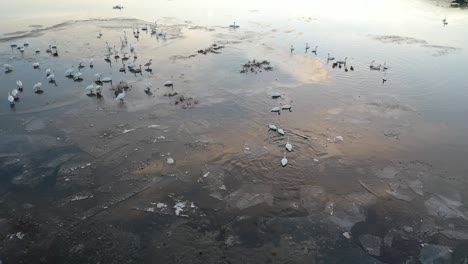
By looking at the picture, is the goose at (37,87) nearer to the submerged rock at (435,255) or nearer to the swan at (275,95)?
the swan at (275,95)

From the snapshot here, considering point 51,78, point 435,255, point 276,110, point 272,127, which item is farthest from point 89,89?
point 435,255

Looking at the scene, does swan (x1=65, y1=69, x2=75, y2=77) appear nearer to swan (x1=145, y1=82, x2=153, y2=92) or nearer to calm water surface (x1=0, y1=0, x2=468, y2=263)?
calm water surface (x1=0, y1=0, x2=468, y2=263)

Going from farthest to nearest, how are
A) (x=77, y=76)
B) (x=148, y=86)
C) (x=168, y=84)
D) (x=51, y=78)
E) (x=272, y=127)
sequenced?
(x=77, y=76) < (x=51, y=78) < (x=168, y=84) < (x=148, y=86) < (x=272, y=127)

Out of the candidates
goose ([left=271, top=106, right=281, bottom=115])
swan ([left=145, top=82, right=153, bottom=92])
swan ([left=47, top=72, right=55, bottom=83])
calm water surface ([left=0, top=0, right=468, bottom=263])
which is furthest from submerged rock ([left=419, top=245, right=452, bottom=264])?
swan ([left=47, top=72, right=55, bottom=83])

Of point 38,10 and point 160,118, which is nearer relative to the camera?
point 160,118

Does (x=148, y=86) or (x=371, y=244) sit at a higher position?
(x=148, y=86)

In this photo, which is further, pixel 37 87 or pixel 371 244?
pixel 37 87

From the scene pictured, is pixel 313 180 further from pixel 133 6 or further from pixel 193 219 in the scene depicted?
pixel 133 6

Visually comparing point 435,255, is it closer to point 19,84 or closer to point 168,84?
point 168,84

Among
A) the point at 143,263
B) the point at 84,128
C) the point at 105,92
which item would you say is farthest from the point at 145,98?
the point at 143,263

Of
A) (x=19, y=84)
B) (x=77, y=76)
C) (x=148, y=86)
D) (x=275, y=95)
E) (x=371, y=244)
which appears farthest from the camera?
(x=77, y=76)

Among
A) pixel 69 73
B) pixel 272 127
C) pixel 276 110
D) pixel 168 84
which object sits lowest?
pixel 272 127
